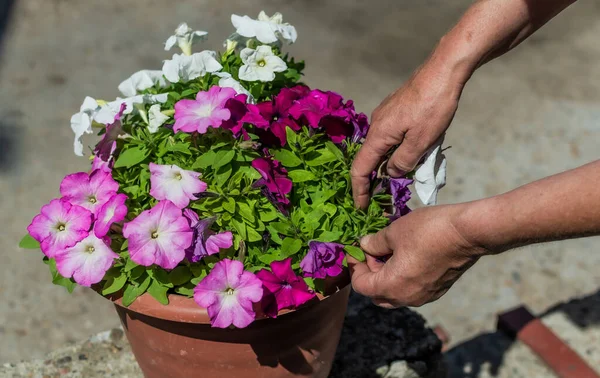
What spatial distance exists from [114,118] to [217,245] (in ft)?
1.32

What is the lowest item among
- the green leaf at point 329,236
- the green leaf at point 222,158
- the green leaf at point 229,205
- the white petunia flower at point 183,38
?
the green leaf at point 329,236

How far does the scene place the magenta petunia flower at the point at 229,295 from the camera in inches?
52.9

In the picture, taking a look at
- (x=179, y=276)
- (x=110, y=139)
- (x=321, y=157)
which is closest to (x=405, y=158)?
(x=321, y=157)

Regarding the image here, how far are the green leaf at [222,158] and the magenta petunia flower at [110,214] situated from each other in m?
0.19

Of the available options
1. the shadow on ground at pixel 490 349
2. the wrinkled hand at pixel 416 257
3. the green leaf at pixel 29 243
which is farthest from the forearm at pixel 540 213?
the shadow on ground at pixel 490 349

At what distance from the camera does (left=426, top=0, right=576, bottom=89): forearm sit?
1.49m

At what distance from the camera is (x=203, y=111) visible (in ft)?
4.81

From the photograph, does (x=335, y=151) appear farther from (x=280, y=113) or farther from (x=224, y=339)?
(x=224, y=339)

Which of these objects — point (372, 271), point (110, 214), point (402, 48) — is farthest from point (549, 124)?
point (110, 214)

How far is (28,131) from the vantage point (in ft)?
13.2

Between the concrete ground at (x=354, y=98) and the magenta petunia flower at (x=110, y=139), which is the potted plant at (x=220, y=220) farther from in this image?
the concrete ground at (x=354, y=98)

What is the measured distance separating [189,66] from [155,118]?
0.16 m

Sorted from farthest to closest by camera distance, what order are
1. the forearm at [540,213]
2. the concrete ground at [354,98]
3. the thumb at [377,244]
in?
the concrete ground at [354,98]
the thumb at [377,244]
the forearm at [540,213]

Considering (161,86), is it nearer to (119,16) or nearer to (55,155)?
(55,155)
